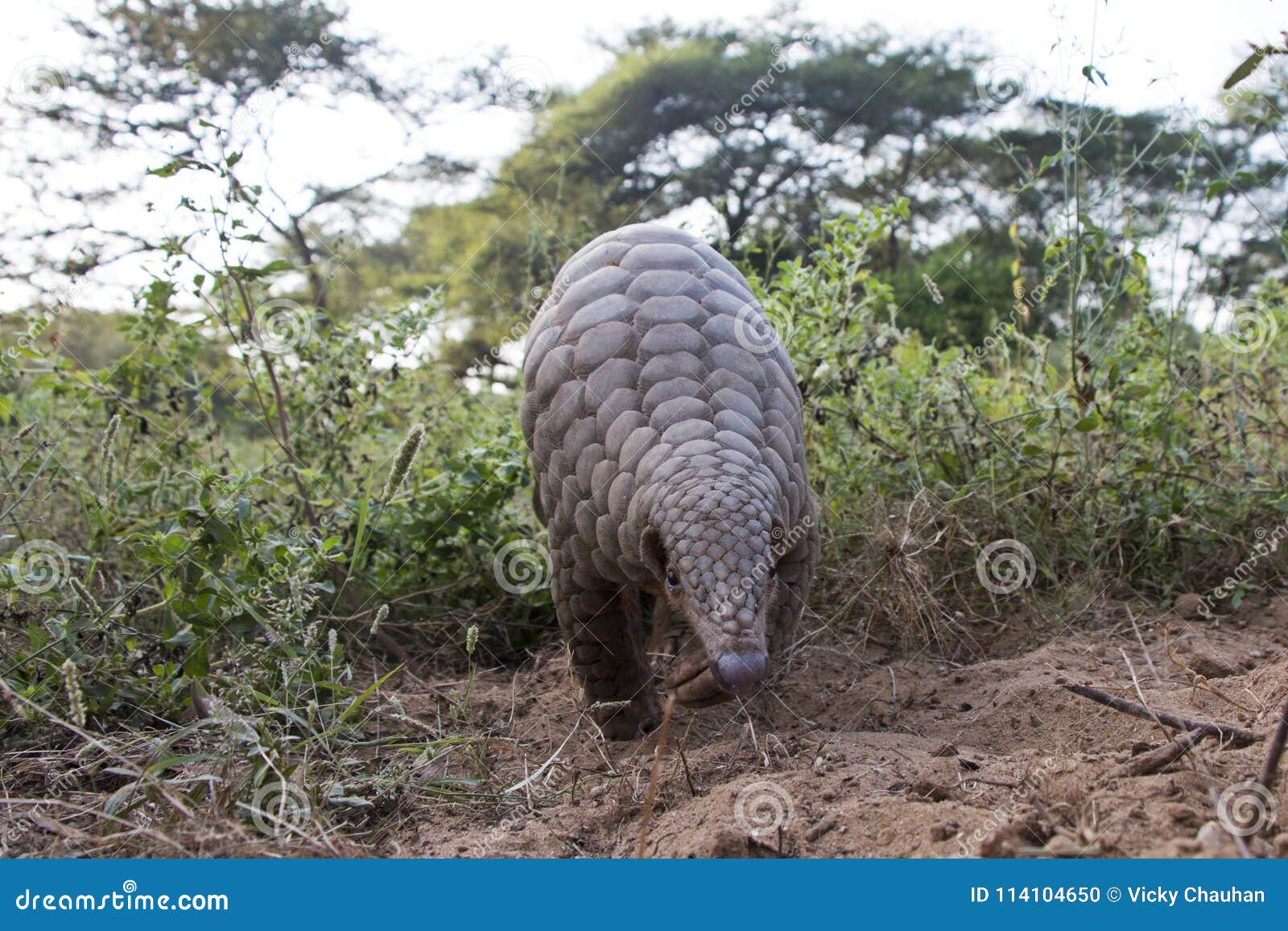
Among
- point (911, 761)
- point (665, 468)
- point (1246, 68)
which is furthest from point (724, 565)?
point (1246, 68)

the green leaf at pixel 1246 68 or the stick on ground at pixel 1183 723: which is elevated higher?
the green leaf at pixel 1246 68

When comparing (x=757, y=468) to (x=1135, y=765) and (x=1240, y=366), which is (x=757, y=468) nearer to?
(x=1135, y=765)

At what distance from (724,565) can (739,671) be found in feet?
0.94

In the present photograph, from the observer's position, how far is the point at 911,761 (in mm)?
3137

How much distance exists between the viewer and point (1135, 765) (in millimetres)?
2650

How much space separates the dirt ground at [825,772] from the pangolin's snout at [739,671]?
33 centimetres

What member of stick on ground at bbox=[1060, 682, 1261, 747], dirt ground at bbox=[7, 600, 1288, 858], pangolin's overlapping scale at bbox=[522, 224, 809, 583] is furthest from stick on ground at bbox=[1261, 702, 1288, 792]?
pangolin's overlapping scale at bbox=[522, 224, 809, 583]

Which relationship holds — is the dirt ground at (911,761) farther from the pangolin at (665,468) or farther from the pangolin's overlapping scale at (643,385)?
the pangolin's overlapping scale at (643,385)

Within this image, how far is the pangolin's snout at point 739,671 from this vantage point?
2.66m

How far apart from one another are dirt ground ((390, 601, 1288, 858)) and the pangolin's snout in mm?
327

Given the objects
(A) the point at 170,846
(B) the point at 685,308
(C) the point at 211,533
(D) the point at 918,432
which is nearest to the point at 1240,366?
(D) the point at 918,432

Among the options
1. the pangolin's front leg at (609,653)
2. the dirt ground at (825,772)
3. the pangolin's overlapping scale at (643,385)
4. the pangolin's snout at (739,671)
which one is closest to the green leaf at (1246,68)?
the pangolin's overlapping scale at (643,385)

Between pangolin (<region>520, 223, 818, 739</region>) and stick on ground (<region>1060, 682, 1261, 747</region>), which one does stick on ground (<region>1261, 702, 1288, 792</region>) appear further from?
pangolin (<region>520, 223, 818, 739</region>)

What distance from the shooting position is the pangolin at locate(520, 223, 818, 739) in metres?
2.81
